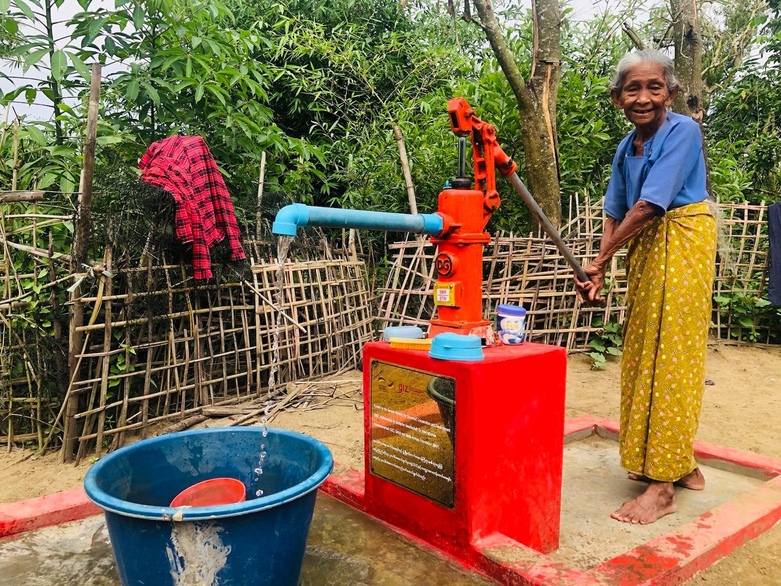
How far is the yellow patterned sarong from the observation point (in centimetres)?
236

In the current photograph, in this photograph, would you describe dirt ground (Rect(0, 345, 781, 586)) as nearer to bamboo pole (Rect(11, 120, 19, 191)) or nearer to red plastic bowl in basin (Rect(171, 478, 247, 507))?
red plastic bowl in basin (Rect(171, 478, 247, 507))

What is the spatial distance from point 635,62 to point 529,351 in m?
1.21

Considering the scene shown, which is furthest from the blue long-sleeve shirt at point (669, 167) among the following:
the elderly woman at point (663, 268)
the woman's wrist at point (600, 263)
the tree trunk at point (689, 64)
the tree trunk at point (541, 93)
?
the tree trunk at point (689, 64)

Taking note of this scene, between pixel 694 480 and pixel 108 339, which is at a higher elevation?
pixel 108 339

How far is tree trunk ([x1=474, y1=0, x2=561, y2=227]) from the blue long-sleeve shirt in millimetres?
3363

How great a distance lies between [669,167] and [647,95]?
31 centimetres

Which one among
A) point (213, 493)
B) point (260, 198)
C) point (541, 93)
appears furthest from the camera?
point (541, 93)

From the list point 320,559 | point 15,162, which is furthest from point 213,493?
point 15,162

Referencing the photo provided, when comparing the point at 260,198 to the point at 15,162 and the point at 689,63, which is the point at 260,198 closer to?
the point at 15,162

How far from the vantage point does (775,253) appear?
5.55 metres

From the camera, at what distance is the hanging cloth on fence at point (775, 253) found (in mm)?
5543

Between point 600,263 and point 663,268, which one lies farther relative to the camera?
point 600,263

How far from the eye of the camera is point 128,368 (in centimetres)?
374

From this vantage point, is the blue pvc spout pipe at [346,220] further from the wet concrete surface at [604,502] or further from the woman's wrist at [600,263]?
the wet concrete surface at [604,502]
